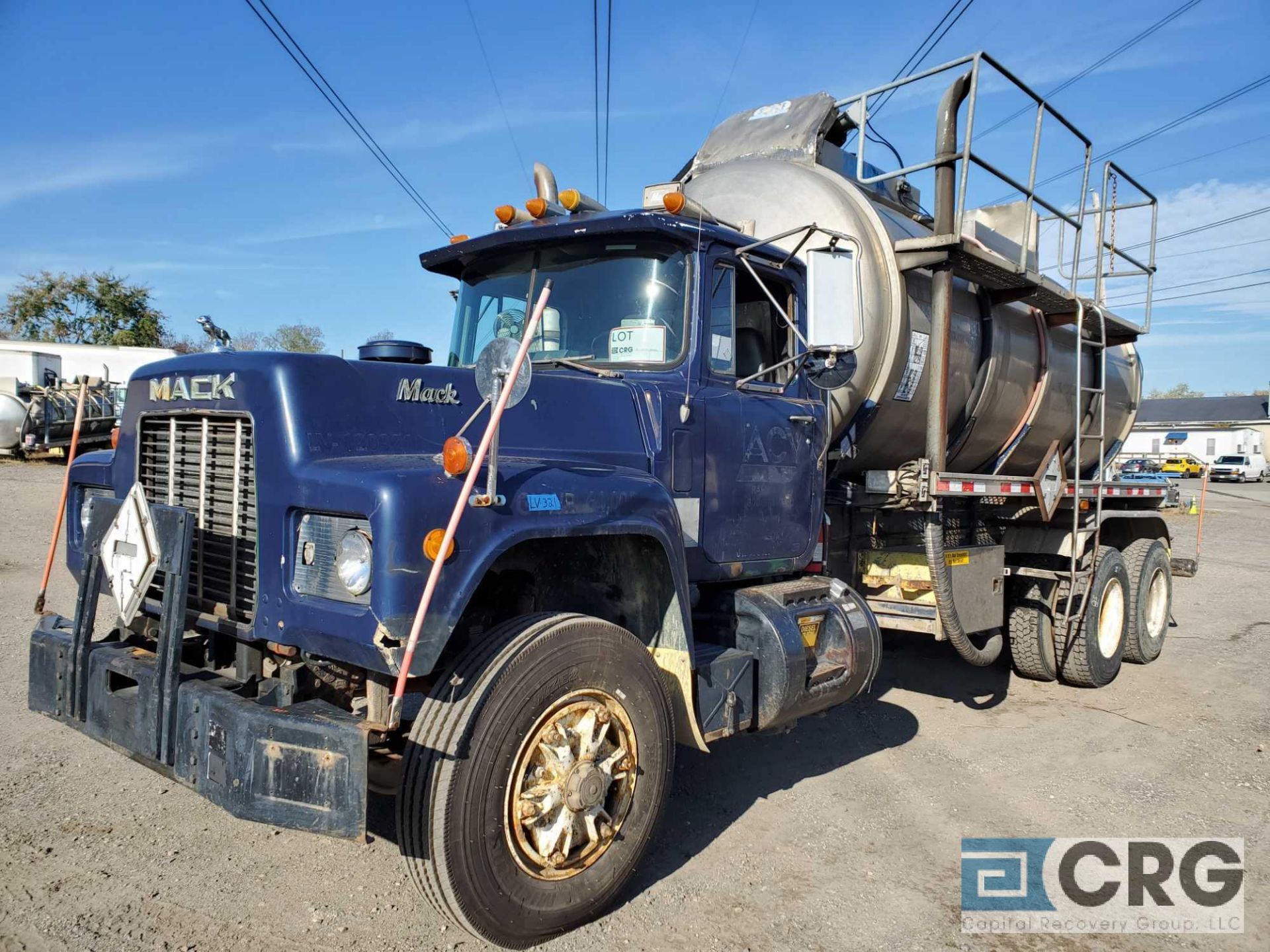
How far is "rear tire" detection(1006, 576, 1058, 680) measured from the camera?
6781mm

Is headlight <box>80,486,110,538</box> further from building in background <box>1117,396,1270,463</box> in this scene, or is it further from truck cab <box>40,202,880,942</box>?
building in background <box>1117,396,1270,463</box>

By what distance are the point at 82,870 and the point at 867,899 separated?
9.98 ft

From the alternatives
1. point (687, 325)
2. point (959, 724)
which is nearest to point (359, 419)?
point (687, 325)

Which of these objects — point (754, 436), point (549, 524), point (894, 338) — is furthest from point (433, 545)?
point (894, 338)

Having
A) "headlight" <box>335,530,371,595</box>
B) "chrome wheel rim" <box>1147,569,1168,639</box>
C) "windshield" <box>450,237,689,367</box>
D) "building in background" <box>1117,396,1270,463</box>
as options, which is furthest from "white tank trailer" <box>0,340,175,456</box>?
"building in background" <box>1117,396,1270,463</box>

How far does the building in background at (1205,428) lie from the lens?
60.8 meters

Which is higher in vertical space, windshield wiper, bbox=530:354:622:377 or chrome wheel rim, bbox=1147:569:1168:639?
windshield wiper, bbox=530:354:622:377

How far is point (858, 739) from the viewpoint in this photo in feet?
17.9

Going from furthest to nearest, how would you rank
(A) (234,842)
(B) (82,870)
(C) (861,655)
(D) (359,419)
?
(C) (861,655) → (A) (234,842) → (B) (82,870) → (D) (359,419)

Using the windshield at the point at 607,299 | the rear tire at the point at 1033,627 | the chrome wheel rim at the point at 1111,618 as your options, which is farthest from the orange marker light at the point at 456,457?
the chrome wheel rim at the point at 1111,618

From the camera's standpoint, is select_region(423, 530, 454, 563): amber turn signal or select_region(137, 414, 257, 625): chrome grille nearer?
select_region(423, 530, 454, 563): amber turn signal

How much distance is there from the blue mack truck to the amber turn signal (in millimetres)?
20

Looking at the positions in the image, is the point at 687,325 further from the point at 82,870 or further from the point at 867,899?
the point at 82,870

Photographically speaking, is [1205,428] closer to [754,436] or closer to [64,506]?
[754,436]
